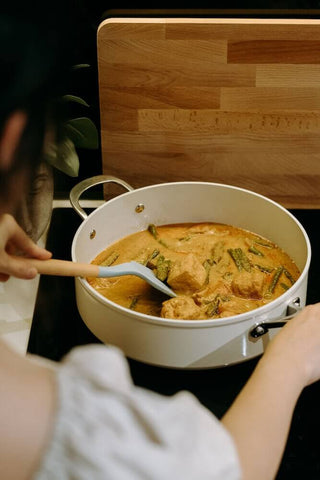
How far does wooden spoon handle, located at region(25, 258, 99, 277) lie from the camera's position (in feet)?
3.37

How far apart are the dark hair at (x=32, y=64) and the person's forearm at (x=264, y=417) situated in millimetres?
400

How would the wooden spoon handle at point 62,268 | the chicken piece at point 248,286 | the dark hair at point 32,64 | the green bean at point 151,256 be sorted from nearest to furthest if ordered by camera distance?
the dark hair at point 32,64 → the wooden spoon handle at point 62,268 → the chicken piece at point 248,286 → the green bean at point 151,256

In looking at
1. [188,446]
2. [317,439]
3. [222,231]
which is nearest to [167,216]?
[222,231]

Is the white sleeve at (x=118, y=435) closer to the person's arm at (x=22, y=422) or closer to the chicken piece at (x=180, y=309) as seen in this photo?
the person's arm at (x=22, y=422)

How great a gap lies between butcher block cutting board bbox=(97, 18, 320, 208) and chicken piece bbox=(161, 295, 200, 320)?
46cm

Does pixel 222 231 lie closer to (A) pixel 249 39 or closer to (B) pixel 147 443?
(A) pixel 249 39

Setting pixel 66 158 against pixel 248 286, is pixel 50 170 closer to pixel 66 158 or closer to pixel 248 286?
pixel 66 158

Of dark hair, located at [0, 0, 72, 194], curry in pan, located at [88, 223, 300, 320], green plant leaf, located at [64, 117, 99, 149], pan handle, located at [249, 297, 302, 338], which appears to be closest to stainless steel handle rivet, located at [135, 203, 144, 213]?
curry in pan, located at [88, 223, 300, 320]

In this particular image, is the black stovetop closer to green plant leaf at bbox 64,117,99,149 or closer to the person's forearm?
the person's forearm

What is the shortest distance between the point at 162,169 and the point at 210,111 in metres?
0.17

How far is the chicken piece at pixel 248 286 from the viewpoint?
1.14 metres

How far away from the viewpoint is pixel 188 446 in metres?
0.63

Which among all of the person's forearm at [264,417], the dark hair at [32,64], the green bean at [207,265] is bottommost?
the green bean at [207,265]

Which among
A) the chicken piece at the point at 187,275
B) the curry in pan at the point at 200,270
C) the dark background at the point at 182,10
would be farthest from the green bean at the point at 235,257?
the dark background at the point at 182,10
